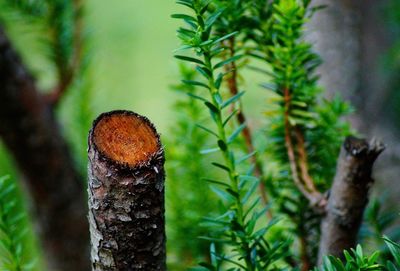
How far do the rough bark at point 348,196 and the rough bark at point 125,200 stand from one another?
12 centimetres

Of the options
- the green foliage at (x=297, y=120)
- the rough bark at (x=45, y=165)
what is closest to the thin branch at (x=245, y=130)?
the green foliage at (x=297, y=120)

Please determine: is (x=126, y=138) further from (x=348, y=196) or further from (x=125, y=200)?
(x=348, y=196)

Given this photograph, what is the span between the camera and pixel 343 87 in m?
0.50

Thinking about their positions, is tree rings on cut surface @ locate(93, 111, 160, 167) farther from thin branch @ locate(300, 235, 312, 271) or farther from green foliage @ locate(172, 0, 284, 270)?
thin branch @ locate(300, 235, 312, 271)

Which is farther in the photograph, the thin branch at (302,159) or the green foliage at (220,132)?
the thin branch at (302,159)

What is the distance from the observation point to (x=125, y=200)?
0.88 feet

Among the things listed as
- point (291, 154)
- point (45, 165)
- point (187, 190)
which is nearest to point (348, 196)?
point (291, 154)

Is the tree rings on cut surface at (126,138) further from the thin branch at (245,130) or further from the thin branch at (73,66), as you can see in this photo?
the thin branch at (73,66)

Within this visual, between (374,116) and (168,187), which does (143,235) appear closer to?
(168,187)

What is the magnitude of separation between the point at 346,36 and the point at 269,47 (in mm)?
Answer: 142

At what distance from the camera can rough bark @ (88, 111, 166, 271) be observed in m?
0.27

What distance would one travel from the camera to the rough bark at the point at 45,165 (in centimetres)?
57

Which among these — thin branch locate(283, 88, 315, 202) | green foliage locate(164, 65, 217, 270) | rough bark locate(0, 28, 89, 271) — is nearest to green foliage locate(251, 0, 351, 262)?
thin branch locate(283, 88, 315, 202)

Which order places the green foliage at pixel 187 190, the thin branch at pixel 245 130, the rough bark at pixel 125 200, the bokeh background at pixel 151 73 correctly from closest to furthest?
1. the rough bark at pixel 125 200
2. the thin branch at pixel 245 130
3. the green foliage at pixel 187 190
4. the bokeh background at pixel 151 73
